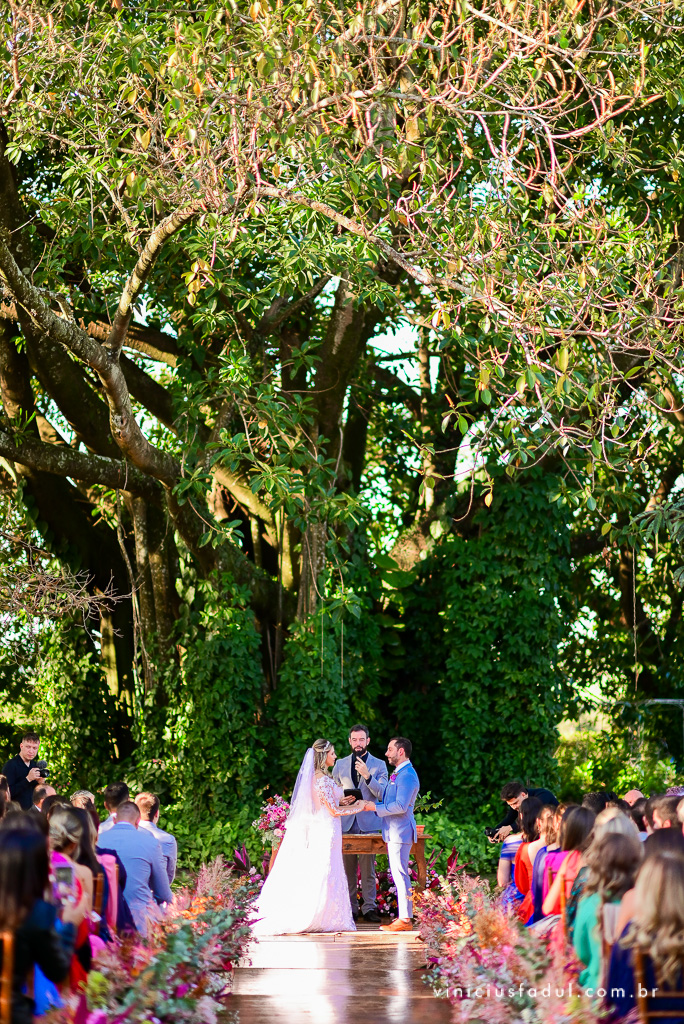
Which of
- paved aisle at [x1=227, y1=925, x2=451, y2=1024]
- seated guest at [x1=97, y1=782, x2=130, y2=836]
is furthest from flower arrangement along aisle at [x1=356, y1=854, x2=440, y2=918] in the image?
seated guest at [x1=97, y1=782, x2=130, y2=836]

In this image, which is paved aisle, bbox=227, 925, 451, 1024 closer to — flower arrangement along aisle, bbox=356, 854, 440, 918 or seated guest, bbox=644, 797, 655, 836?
flower arrangement along aisle, bbox=356, 854, 440, 918

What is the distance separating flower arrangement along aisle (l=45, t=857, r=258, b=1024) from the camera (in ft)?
14.8

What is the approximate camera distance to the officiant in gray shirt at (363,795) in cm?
1103

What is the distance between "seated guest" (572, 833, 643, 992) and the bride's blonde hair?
19.4 ft

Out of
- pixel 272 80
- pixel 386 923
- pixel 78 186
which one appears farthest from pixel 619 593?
pixel 272 80

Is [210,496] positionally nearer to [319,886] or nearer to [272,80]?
[319,886]

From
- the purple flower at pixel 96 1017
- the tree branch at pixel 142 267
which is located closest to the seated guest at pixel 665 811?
the purple flower at pixel 96 1017

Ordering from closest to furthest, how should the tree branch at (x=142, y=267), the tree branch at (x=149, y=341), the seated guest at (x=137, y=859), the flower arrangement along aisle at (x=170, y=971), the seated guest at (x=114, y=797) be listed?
the flower arrangement along aisle at (x=170, y=971) → the seated guest at (x=137, y=859) → the seated guest at (x=114, y=797) → the tree branch at (x=142, y=267) → the tree branch at (x=149, y=341)

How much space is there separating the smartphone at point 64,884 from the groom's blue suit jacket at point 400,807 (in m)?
5.54

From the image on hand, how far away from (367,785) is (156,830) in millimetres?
4342

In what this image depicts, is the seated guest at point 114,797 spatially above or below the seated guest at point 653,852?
above

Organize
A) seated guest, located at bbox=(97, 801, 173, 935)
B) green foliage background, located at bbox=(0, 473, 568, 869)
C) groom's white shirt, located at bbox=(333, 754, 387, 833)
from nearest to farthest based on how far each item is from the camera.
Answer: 1. seated guest, located at bbox=(97, 801, 173, 935)
2. groom's white shirt, located at bbox=(333, 754, 387, 833)
3. green foliage background, located at bbox=(0, 473, 568, 869)

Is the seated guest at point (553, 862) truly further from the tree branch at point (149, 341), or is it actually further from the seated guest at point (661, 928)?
the tree branch at point (149, 341)

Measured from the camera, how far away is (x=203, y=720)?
509 inches
